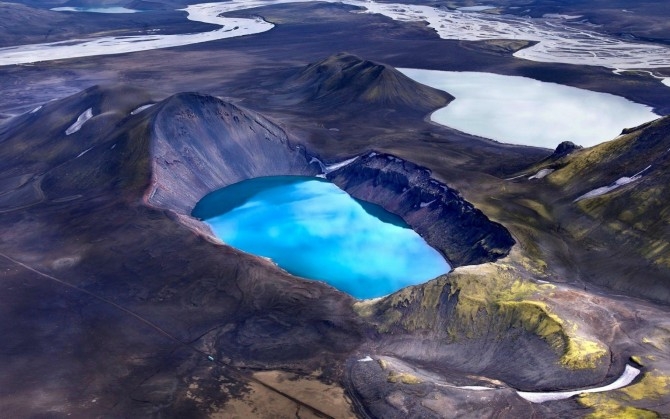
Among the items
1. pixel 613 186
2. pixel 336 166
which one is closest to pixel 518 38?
pixel 336 166

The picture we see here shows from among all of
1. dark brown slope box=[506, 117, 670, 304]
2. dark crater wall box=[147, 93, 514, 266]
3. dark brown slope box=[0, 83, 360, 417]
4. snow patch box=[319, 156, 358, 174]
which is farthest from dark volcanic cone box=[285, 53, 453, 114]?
dark brown slope box=[0, 83, 360, 417]

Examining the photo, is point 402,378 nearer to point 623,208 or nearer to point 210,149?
point 623,208

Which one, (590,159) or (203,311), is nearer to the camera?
(203,311)

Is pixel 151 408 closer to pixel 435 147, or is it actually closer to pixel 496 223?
pixel 496 223

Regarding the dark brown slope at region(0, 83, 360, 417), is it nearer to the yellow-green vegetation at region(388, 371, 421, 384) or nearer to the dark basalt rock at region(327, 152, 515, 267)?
the yellow-green vegetation at region(388, 371, 421, 384)

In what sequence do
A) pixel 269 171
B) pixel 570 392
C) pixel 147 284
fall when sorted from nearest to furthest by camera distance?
pixel 570 392, pixel 147 284, pixel 269 171

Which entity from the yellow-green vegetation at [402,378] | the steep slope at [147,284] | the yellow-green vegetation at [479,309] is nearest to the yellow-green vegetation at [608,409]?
the yellow-green vegetation at [479,309]

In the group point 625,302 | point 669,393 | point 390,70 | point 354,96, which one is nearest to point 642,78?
point 390,70
